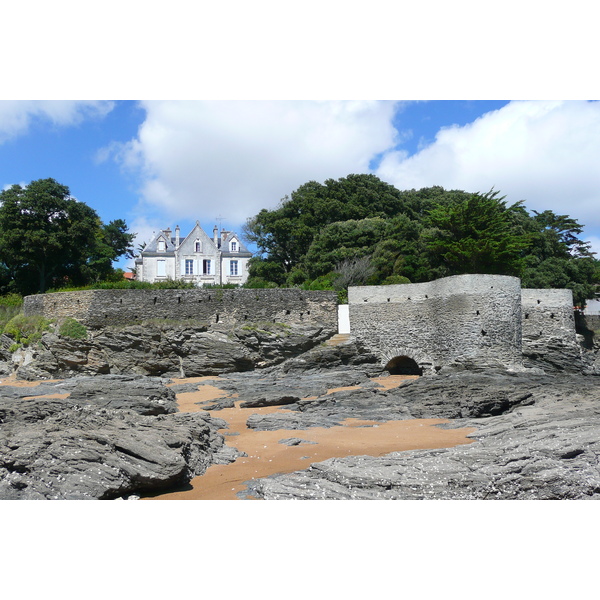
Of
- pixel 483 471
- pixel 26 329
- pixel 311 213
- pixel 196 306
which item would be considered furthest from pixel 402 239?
pixel 483 471

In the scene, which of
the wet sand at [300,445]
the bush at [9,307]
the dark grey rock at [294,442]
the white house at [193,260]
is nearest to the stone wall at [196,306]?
the bush at [9,307]

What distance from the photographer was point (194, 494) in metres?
6.81

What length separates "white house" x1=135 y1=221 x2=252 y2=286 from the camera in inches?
1377

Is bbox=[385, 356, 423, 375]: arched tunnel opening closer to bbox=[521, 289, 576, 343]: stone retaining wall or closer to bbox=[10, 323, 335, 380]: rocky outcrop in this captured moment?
bbox=[10, 323, 335, 380]: rocky outcrop

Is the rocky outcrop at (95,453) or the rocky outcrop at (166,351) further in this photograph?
the rocky outcrop at (166,351)

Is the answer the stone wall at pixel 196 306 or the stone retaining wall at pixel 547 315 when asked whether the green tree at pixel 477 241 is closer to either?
the stone retaining wall at pixel 547 315

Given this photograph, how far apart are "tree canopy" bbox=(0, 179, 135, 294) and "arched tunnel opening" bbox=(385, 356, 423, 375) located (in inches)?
601

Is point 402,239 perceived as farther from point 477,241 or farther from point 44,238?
point 44,238

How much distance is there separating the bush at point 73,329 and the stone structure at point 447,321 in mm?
10416

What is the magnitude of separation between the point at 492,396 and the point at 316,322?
9074 mm

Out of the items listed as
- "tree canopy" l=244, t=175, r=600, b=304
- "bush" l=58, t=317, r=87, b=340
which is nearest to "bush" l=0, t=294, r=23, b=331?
"bush" l=58, t=317, r=87, b=340

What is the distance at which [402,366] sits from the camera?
2041 cm

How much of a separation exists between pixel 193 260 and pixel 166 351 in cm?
1673

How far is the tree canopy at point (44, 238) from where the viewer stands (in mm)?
22703
